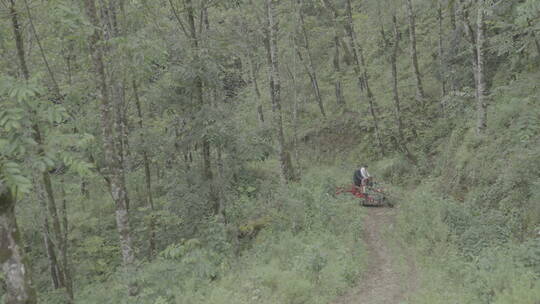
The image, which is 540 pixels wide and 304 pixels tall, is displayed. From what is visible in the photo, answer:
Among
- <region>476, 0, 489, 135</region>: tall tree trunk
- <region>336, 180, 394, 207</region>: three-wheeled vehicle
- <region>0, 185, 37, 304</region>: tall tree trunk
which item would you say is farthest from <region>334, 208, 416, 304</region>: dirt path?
<region>0, 185, 37, 304</region>: tall tree trunk

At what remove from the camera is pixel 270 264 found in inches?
425

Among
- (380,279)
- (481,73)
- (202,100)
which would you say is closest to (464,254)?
(380,279)

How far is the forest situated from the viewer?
27.0 feet

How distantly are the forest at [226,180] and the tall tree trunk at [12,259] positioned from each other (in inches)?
1.1

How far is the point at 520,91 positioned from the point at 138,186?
741 inches

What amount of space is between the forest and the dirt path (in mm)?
59

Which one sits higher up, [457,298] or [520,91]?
[520,91]

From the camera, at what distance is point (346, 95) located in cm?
3155

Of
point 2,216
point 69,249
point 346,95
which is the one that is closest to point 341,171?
point 346,95

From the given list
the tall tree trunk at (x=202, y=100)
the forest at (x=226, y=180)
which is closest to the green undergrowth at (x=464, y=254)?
the forest at (x=226, y=180)

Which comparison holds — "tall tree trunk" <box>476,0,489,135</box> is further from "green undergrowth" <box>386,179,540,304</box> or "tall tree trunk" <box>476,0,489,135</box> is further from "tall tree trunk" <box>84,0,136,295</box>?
"tall tree trunk" <box>84,0,136,295</box>

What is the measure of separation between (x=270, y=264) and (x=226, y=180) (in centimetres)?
397

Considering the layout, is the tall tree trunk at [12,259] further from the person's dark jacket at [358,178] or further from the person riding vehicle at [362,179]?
the person's dark jacket at [358,178]

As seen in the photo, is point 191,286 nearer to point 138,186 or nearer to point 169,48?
point 169,48
